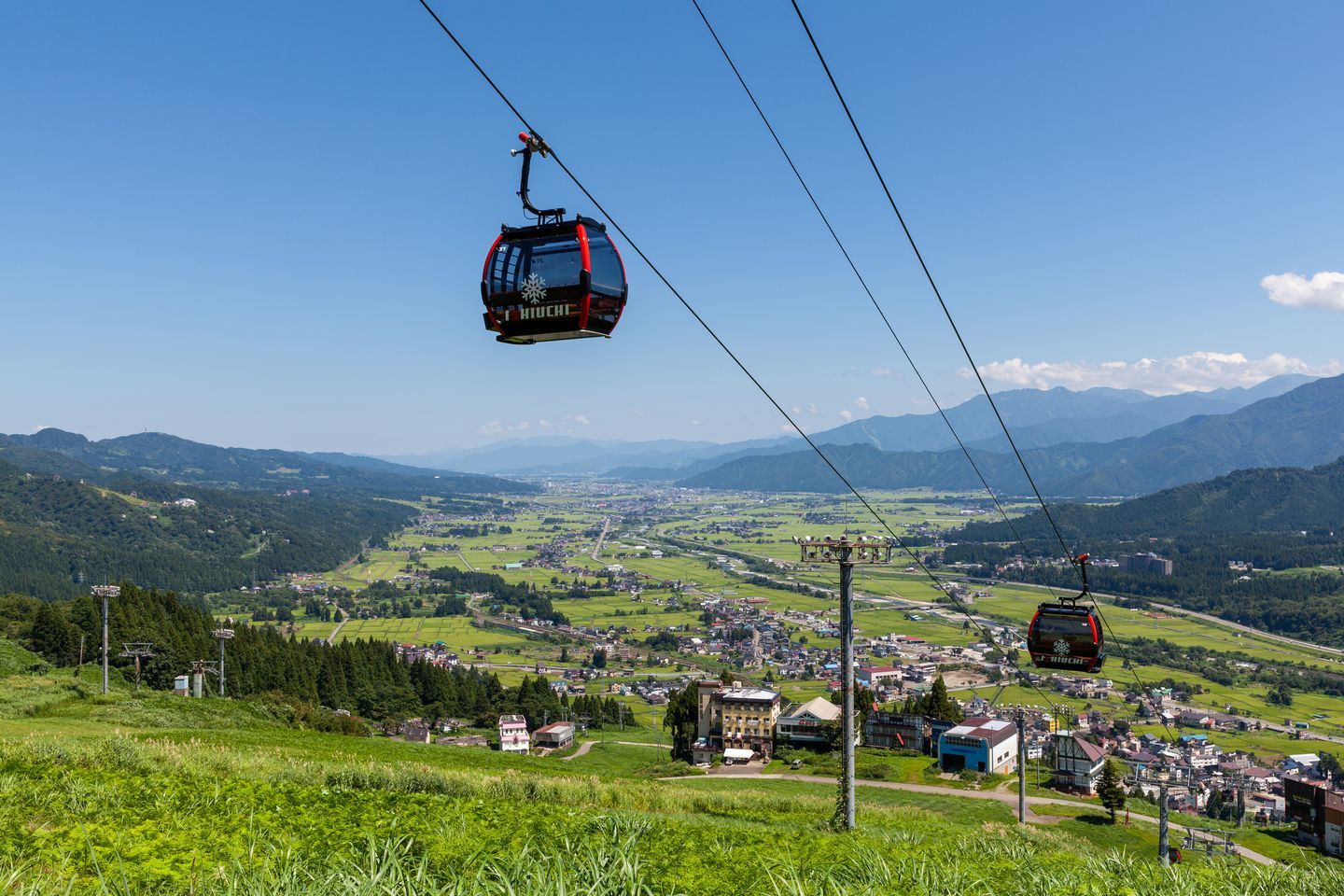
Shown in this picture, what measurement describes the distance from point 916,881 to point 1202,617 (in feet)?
546

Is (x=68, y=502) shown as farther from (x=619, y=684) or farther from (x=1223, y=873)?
(x=1223, y=873)

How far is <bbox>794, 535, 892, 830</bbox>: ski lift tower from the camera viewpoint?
1675cm

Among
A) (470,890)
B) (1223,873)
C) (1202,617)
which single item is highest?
(470,890)

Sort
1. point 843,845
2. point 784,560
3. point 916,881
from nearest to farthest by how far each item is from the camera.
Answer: point 916,881 < point 843,845 < point 784,560

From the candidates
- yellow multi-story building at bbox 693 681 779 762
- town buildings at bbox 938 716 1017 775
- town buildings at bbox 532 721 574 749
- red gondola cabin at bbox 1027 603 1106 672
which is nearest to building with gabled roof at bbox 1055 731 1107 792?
town buildings at bbox 938 716 1017 775

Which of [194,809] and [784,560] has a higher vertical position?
[194,809]

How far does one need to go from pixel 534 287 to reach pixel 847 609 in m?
12.6

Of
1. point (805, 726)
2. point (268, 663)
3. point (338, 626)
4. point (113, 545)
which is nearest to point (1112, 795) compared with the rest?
point (805, 726)

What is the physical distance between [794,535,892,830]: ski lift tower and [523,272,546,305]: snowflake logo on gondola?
36.1 ft

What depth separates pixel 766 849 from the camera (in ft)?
23.1

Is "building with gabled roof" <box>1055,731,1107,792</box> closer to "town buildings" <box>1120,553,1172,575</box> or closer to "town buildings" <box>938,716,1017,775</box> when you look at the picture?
"town buildings" <box>938,716,1017,775</box>

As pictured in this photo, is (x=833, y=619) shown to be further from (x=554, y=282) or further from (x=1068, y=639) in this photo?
(x=554, y=282)

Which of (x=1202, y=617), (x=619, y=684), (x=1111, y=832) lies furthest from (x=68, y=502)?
(x=1202, y=617)

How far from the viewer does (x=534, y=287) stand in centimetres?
812
